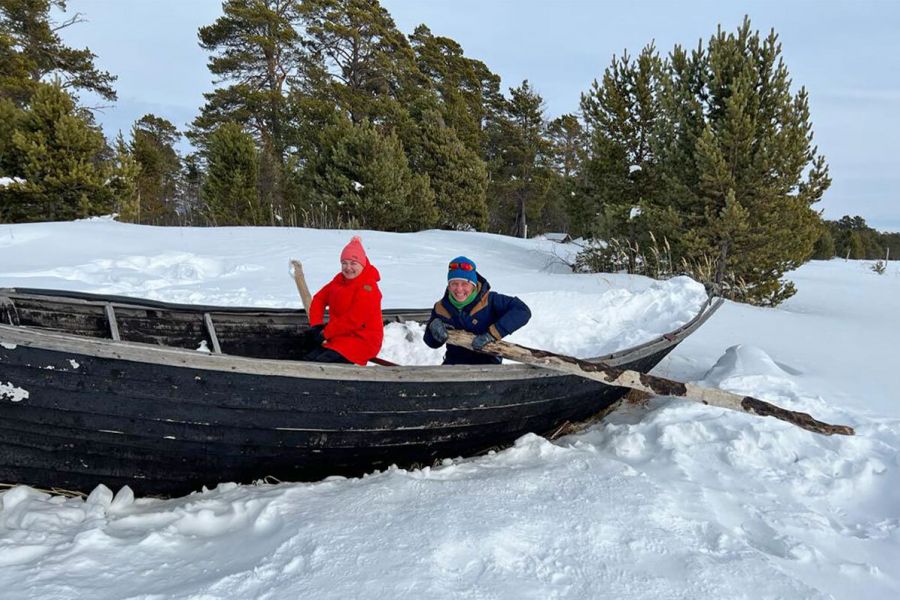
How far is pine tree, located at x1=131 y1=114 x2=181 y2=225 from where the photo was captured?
19219 millimetres

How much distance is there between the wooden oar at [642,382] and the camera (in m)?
2.99

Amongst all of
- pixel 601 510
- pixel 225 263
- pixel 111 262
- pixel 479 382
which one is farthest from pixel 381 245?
pixel 601 510

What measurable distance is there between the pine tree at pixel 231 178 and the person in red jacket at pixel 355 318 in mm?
13349

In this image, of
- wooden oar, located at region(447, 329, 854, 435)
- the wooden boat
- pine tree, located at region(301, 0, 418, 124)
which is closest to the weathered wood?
the wooden boat

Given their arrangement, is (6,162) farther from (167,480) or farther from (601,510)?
(601,510)

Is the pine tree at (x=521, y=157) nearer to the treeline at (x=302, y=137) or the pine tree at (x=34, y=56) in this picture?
the treeline at (x=302, y=137)

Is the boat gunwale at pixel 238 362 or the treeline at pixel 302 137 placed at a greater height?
the treeline at pixel 302 137

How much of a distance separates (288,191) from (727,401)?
1872 centimetres

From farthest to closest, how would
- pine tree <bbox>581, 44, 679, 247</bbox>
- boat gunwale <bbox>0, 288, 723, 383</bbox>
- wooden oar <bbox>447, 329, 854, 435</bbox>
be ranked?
1. pine tree <bbox>581, 44, 679, 247</bbox>
2. wooden oar <bbox>447, 329, 854, 435</bbox>
3. boat gunwale <bbox>0, 288, 723, 383</bbox>

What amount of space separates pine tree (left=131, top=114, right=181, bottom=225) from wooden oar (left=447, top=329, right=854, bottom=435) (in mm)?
14663

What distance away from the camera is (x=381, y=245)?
1137 centimetres

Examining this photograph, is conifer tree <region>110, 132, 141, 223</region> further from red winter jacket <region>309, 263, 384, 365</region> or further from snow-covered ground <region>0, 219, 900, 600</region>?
snow-covered ground <region>0, 219, 900, 600</region>

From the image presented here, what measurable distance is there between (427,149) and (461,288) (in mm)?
17247

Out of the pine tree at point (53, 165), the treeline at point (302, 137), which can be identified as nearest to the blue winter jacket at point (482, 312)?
the treeline at point (302, 137)
